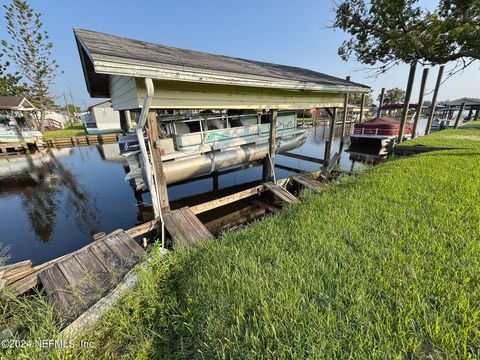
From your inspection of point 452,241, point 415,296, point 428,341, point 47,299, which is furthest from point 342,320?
point 47,299

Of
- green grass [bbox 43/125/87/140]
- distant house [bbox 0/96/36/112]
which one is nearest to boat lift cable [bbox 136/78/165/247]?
distant house [bbox 0/96/36/112]

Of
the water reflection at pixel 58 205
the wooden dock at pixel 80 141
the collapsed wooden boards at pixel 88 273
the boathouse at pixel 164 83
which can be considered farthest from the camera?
the wooden dock at pixel 80 141

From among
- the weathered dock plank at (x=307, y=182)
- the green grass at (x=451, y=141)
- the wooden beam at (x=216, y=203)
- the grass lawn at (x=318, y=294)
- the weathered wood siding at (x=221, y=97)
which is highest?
the weathered wood siding at (x=221, y=97)

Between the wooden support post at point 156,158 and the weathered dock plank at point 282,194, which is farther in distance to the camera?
the weathered dock plank at point 282,194

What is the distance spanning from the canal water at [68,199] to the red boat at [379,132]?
356 centimetres

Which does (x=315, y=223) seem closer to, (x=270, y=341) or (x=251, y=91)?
(x=270, y=341)

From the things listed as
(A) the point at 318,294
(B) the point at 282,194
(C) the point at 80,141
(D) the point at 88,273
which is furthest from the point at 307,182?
(C) the point at 80,141

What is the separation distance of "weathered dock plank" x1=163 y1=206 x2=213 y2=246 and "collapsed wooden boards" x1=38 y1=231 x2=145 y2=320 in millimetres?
764

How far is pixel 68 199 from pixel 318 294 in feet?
30.8

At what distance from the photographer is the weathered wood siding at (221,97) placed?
4148 millimetres

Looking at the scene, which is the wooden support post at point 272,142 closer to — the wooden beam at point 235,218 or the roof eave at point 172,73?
the roof eave at point 172,73

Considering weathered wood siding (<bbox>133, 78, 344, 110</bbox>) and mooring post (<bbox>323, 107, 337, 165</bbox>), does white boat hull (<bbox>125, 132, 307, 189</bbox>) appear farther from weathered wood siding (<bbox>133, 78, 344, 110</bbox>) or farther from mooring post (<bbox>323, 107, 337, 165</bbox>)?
mooring post (<bbox>323, 107, 337, 165</bbox>)

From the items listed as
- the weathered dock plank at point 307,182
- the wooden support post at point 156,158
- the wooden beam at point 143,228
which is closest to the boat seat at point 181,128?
the wooden support post at point 156,158

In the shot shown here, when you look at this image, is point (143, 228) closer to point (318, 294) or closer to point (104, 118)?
point (318, 294)
